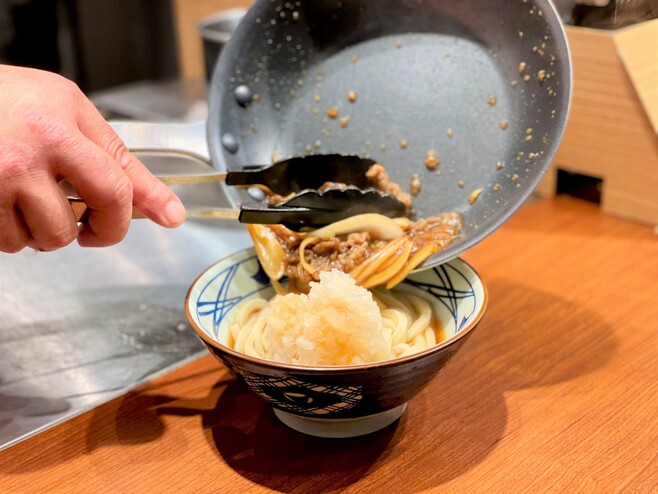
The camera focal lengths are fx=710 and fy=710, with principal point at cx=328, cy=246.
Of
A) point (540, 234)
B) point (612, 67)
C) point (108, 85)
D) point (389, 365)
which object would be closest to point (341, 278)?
point (389, 365)

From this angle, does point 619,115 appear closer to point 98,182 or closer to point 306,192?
point 306,192

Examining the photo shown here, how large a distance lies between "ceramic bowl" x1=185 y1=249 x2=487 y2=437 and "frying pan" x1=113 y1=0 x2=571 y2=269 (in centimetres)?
12

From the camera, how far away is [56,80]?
36.7 inches

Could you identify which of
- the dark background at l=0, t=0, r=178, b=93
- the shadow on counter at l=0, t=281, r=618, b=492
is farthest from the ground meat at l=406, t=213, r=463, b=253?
the dark background at l=0, t=0, r=178, b=93

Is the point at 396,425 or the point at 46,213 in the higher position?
the point at 46,213

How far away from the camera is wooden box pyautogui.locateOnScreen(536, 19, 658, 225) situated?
1.59m

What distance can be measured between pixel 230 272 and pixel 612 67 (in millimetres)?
1034

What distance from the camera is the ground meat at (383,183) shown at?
48.2 inches

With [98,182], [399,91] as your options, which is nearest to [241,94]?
[399,91]

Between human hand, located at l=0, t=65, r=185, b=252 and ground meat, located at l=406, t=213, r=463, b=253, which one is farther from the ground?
human hand, located at l=0, t=65, r=185, b=252

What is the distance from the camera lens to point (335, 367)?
845 millimetres

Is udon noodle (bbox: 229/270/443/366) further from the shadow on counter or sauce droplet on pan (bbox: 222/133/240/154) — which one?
sauce droplet on pan (bbox: 222/133/240/154)

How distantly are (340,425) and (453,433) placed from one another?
16cm

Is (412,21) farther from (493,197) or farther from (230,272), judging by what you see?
(230,272)
